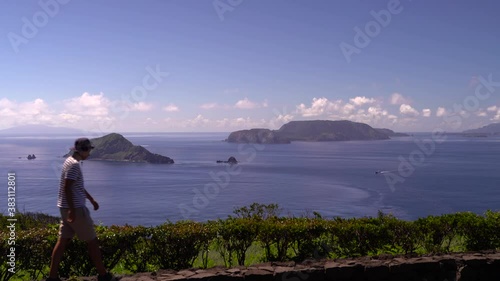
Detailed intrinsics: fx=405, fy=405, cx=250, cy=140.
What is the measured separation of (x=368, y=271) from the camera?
224 inches

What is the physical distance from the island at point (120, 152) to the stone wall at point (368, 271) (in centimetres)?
10647

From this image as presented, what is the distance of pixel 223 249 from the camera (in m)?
7.27

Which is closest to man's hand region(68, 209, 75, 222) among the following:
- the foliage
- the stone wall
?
the foliage

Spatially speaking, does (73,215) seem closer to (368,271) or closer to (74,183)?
(74,183)

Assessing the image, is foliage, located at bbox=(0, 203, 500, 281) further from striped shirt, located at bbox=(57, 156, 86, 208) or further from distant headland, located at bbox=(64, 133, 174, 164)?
distant headland, located at bbox=(64, 133, 174, 164)

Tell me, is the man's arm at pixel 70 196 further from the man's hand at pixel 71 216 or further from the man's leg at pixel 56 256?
the man's leg at pixel 56 256

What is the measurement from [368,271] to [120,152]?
12862 cm

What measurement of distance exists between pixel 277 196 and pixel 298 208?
973 centimetres

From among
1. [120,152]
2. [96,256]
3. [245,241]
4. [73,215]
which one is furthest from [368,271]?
[120,152]

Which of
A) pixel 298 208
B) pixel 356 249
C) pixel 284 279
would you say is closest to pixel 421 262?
pixel 356 249

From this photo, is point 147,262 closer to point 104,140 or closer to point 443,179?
point 443,179

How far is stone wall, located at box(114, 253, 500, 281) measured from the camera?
5.35m

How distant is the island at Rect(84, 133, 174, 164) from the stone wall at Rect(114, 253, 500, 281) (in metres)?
106

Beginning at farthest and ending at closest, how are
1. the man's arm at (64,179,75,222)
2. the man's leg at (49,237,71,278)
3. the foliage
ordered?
the foliage, the man's leg at (49,237,71,278), the man's arm at (64,179,75,222)
